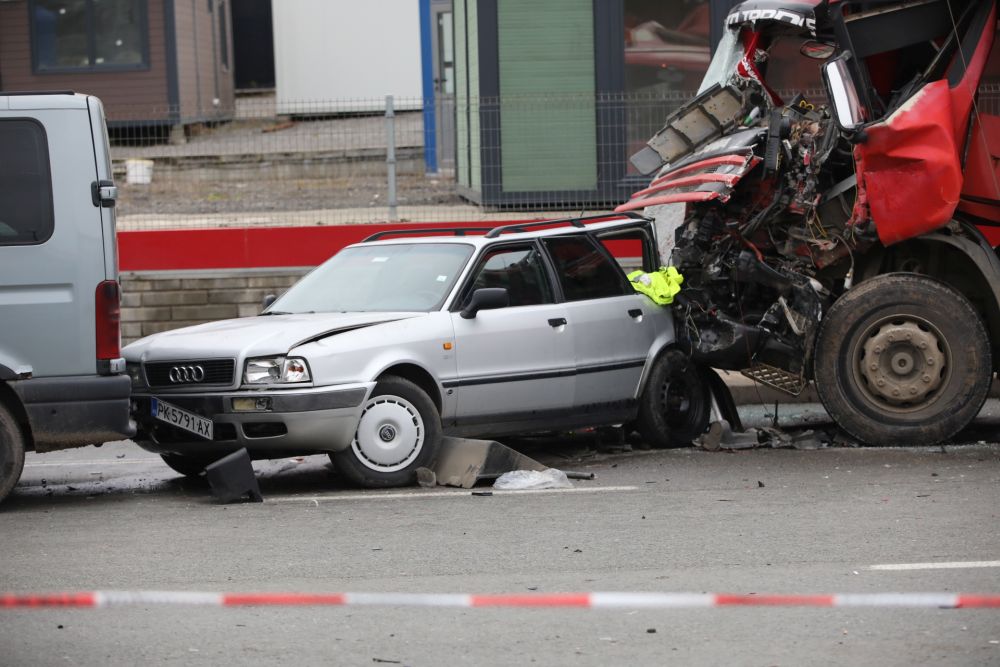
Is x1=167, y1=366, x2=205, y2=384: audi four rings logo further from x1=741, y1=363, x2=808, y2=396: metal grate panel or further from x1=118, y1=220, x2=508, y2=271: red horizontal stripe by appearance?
x1=118, y1=220, x2=508, y2=271: red horizontal stripe

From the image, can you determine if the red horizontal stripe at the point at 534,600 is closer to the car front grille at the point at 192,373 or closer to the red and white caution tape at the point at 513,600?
the red and white caution tape at the point at 513,600

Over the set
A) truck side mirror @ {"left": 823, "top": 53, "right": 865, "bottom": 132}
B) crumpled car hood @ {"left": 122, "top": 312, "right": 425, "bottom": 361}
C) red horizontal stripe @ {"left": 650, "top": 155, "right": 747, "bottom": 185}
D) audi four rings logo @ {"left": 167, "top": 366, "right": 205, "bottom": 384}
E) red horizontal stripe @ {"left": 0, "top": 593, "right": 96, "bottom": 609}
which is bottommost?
red horizontal stripe @ {"left": 0, "top": 593, "right": 96, "bottom": 609}

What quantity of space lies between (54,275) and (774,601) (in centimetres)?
439

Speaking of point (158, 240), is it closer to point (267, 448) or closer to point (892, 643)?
point (267, 448)

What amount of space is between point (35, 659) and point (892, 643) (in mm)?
2967

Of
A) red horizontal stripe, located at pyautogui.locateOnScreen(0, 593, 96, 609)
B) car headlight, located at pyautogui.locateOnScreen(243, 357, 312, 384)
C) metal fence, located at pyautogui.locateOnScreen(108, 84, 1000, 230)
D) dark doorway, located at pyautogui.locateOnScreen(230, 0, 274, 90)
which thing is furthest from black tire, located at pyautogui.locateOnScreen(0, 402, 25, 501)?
dark doorway, located at pyautogui.locateOnScreen(230, 0, 274, 90)

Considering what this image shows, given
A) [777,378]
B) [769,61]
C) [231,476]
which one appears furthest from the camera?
[769,61]

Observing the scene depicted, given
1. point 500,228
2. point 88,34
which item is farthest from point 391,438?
point 88,34

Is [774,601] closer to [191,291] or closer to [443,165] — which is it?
[191,291]

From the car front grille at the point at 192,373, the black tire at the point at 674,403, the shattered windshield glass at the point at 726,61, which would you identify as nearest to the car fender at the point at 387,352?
the car front grille at the point at 192,373

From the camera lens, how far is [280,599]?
590cm

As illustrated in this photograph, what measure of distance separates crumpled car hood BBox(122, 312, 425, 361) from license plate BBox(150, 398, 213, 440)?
31 centimetres

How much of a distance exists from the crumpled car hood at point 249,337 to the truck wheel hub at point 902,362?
3118 mm

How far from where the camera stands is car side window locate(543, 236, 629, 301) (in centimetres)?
989
